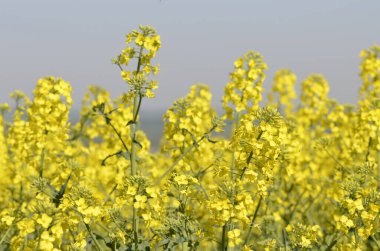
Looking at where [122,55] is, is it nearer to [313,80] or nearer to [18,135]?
[18,135]

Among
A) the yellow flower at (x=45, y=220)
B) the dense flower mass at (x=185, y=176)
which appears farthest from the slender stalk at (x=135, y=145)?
the yellow flower at (x=45, y=220)

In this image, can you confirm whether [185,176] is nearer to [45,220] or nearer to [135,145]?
[135,145]

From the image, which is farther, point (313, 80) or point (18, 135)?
point (313, 80)

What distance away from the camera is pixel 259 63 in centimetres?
627

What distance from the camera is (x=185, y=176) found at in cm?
394

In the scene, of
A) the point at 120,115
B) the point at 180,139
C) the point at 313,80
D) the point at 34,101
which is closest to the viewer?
the point at 180,139

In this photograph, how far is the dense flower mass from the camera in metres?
3.73

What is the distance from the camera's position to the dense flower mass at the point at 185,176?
3.73m

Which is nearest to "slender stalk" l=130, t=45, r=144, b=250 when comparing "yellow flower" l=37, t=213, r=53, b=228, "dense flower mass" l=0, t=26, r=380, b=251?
"dense flower mass" l=0, t=26, r=380, b=251

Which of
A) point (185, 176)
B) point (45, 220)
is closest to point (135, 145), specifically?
point (185, 176)

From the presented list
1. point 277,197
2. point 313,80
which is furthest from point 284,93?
point 277,197

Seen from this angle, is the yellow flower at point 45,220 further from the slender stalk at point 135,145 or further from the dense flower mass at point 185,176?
the slender stalk at point 135,145

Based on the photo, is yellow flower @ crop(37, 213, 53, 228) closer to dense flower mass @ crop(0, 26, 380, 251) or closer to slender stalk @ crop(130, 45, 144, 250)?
dense flower mass @ crop(0, 26, 380, 251)

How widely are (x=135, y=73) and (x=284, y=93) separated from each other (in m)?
8.98
